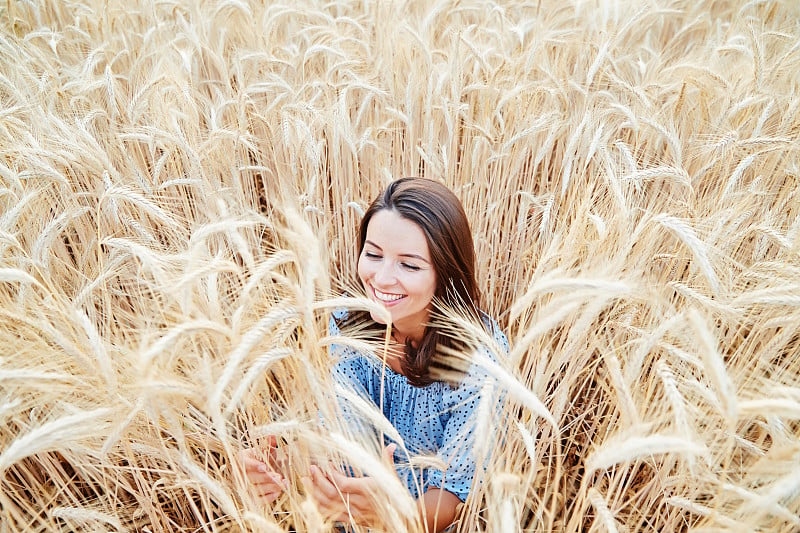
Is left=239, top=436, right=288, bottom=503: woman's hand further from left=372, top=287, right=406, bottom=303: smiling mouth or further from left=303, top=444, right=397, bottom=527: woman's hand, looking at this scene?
left=372, top=287, right=406, bottom=303: smiling mouth

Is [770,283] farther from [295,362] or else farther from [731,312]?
[295,362]

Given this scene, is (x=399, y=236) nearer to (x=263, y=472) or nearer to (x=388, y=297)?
(x=388, y=297)

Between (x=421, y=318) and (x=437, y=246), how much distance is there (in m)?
0.26

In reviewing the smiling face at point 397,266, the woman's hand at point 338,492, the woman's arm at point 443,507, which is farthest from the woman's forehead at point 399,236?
the woman's arm at point 443,507

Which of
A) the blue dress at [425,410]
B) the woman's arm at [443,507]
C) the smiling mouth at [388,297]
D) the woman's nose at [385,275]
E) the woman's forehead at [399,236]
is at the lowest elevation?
the woman's arm at [443,507]

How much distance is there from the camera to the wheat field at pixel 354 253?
41.9 inches

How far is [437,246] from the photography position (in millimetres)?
1562

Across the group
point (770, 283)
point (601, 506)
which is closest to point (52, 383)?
point (601, 506)

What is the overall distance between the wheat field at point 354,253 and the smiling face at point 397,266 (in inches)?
6.4

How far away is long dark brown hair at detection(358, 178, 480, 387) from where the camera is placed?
156 cm

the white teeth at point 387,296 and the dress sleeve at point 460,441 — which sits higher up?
the white teeth at point 387,296

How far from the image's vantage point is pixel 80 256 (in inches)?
72.7

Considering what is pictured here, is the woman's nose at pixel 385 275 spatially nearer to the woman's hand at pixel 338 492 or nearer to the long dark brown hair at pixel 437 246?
the long dark brown hair at pixel 437 246

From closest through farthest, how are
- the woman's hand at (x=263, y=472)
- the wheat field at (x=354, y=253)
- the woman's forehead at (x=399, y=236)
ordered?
1. the wheat field at (x=354, y=253)
2. the woman's hand at (x=263, y=472)
3. the woman's forehead at (x=399, y=236)
